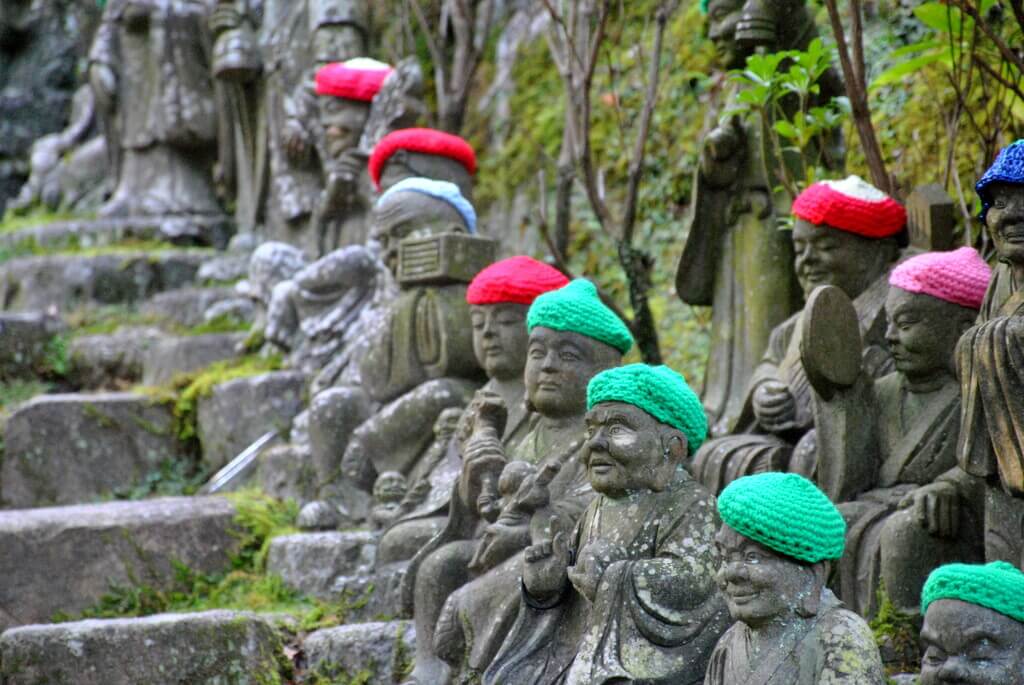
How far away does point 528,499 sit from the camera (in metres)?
5.96

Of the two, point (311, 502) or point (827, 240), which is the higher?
point (827, 240)

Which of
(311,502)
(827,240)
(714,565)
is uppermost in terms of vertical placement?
(827,240)

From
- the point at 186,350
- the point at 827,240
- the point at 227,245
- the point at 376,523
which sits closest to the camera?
the point at 827,240

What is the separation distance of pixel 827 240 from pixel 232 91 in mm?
7156

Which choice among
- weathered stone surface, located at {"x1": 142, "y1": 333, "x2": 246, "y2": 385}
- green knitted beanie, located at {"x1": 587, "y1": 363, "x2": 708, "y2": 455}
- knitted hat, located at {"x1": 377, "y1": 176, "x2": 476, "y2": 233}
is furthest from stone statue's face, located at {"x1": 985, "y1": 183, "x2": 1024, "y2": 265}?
weathered stone surface, located at {"x1": 142, "y1": 333, "x2": 246, "y2": 385}

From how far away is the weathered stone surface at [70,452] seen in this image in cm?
996

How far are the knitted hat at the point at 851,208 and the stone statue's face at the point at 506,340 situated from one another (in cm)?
130

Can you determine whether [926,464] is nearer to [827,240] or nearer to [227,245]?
[827,240]

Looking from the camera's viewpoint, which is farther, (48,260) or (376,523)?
(48,260)

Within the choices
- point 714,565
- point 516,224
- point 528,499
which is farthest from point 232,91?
point 714,565

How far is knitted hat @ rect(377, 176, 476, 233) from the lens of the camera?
870 centimetres

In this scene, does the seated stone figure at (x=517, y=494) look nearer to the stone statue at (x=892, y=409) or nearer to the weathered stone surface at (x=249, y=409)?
the stone statue at (x=892, y=409)

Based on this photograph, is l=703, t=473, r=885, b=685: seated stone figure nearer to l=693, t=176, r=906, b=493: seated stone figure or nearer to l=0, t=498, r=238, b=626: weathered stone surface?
l=693, t=176, r=906, b=493: seated stone figure

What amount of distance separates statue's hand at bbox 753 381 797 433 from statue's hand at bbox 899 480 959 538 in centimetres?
117
